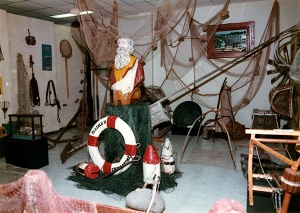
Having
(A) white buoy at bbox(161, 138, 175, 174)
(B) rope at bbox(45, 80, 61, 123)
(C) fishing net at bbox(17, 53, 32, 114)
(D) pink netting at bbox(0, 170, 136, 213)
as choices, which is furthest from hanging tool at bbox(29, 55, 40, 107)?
(D) pink netting at bbox(0, 170, 136, 213)

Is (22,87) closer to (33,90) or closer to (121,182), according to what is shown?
(33,90)

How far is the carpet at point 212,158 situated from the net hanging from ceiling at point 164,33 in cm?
131

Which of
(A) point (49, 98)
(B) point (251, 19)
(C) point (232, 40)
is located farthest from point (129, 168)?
(B) point (251, 19)

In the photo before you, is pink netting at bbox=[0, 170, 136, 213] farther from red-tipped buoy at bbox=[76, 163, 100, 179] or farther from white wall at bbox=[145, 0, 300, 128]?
white wall at bbox=[145, 0, 300, 128]

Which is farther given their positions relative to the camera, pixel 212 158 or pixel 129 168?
pixel 212 158

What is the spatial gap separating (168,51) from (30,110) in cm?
365

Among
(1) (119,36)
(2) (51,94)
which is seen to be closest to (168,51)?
(1) (119,36)

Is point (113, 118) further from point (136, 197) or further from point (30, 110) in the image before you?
point (30, 110)

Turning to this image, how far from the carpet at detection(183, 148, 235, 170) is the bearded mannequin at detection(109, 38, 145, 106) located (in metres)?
1.60

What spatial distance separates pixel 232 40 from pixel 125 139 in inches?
160

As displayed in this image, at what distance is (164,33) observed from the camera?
367 centimetres

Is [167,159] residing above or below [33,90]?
below

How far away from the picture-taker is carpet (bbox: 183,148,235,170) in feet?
13.0

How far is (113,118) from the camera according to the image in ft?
10.8
